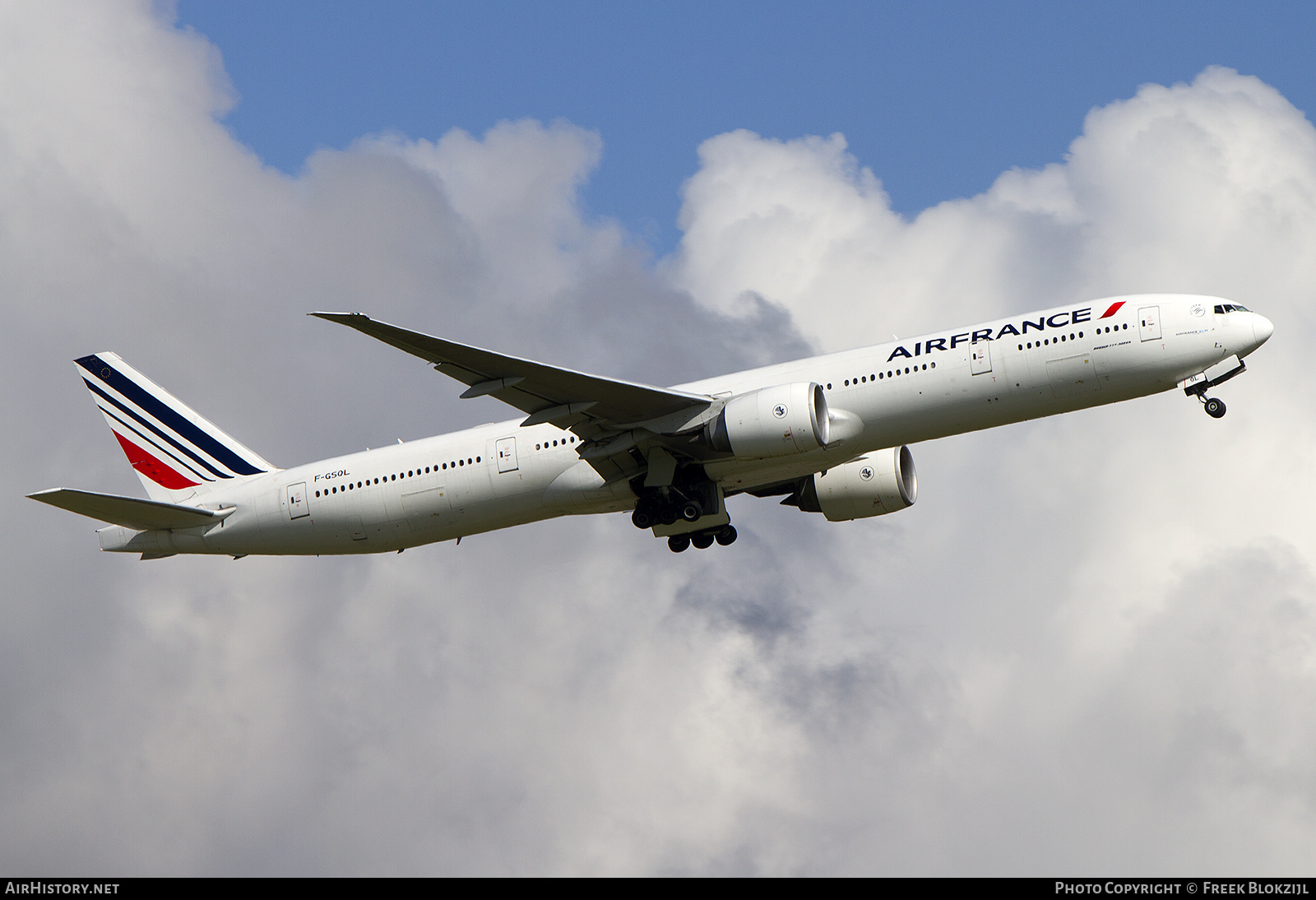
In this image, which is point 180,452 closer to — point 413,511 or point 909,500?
point 413,511

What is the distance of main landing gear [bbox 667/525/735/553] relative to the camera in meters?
48.0

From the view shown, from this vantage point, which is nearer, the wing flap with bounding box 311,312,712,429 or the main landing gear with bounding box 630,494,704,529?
the wing flap with bounding box 311,312,712,429

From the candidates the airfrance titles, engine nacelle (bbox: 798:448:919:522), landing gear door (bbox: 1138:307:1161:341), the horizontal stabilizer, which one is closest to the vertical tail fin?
→ the horizontal stabilizer

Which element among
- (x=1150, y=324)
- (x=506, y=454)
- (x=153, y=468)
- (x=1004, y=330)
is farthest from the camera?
(x=153, y=468)

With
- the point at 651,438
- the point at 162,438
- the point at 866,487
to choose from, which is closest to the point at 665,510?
the point at 651,438

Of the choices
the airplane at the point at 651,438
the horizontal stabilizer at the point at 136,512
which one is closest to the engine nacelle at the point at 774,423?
the airplane at the point at 651,438

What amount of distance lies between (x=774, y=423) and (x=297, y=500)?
15.7 metres

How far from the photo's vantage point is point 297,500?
45594 mm

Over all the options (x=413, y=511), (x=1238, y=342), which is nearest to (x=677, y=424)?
(x=413, y=511)

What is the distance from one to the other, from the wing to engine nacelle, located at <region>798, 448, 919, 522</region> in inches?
277

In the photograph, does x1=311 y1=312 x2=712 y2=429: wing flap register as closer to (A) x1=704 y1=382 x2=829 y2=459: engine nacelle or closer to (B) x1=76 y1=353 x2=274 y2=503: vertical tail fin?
(A) x1=704 y1=382 x2=829 y2=459: engine nacelle

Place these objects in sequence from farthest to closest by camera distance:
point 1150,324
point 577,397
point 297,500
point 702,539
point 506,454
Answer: point 702,539
point 297,500
point 506,454
point 577,397
point 1150,324

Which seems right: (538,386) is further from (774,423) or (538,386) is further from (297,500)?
(297,500)
